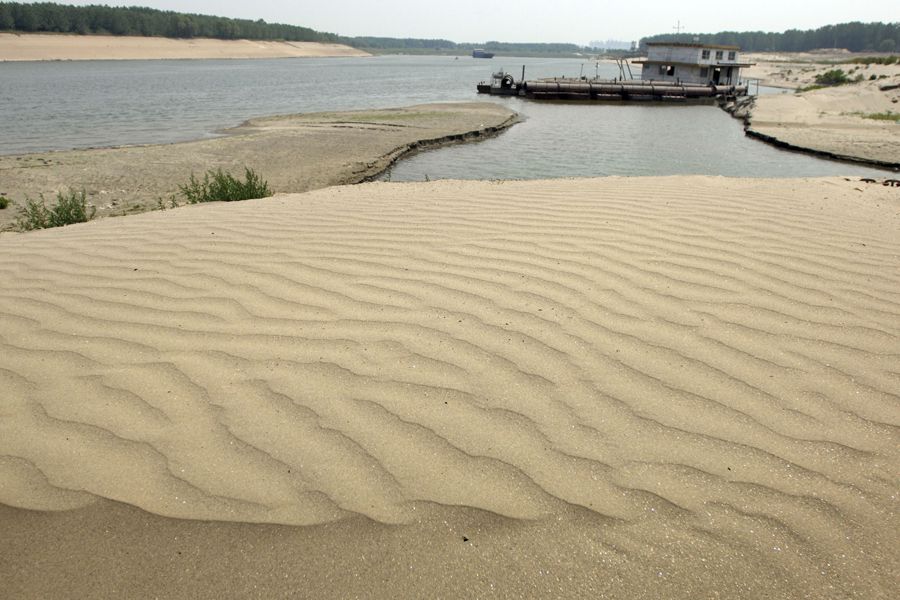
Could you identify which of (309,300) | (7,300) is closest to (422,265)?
(309,300)

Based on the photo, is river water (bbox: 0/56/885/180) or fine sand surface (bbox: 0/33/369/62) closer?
river water (bbox: 0/56/885/180)

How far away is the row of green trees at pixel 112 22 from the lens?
267 feet

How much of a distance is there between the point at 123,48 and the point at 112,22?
748cm

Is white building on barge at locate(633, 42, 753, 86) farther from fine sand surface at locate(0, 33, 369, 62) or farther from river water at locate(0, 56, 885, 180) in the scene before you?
fine sand surface at locate(0, 33, 369, 62)

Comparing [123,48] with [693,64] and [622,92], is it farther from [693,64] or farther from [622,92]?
[693,64]

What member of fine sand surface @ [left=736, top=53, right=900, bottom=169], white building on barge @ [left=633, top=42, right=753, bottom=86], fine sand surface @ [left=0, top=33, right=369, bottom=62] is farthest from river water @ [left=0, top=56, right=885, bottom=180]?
fine sand surface @ [left=0, top=33, right=369, bottom=62]

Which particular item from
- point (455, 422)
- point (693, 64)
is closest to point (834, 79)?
point (693, 64)

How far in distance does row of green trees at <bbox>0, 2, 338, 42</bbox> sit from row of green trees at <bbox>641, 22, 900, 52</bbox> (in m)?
82.9

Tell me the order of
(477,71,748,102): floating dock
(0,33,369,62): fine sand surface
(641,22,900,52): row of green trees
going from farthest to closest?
(641,22,900,52): row of green trees < (0,33,369,62): fine sand surface < (477,71,748,102): floating dock

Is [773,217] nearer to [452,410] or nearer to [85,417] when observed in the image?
[452,410]

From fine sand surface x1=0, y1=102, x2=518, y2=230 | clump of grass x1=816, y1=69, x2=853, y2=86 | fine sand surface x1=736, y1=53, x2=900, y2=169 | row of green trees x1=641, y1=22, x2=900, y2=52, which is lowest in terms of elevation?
fine sand surface x1=0, y1=102, x2=518, y2=230

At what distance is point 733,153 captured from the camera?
1652 cm

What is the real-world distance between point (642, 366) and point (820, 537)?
38.2 inches

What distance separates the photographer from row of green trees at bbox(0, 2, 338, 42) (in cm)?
8150
